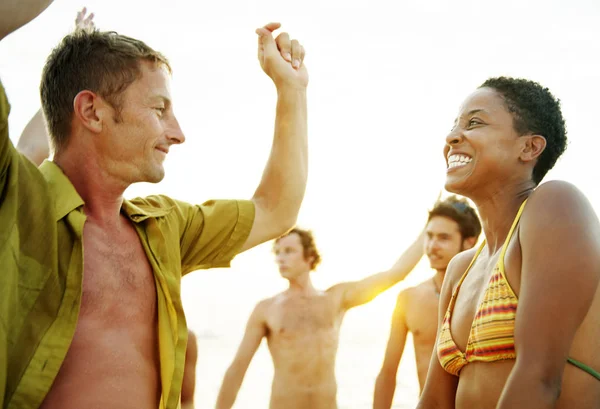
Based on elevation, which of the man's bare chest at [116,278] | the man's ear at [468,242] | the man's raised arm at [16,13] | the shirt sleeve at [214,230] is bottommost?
the man's bare chest at [116,278]

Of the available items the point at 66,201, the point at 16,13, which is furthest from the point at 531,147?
the point at 16,13

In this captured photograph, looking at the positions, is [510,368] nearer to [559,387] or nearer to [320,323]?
[559,387]

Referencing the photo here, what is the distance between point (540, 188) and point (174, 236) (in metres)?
1.28

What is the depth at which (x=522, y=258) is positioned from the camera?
271 cm

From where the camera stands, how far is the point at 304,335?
26.7 ft

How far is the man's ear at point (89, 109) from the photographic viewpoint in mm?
2771

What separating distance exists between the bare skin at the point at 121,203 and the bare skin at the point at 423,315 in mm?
3935

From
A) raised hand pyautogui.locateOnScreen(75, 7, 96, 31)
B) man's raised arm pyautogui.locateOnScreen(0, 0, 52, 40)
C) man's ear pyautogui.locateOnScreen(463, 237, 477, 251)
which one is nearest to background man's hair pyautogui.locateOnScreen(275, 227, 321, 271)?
man's ear pyautogui.locateOnScreen(463, 237, 477, 251)

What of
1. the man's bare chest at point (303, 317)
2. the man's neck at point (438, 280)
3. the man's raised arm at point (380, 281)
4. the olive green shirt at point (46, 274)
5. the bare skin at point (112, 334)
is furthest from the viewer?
the man's bare chest at point (303, 317)

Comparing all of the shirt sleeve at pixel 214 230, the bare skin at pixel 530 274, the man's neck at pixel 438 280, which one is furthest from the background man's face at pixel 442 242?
the shirt sleeve at pixel 214 230

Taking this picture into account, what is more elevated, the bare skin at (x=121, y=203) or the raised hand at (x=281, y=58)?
the raised hand at (x=281, y=58)

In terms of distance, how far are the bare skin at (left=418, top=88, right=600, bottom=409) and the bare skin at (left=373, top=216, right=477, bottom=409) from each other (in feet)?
12.0

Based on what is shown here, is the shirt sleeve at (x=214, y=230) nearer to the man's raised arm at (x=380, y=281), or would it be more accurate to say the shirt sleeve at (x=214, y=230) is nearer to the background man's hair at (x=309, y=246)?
the man's raised arm at (x=380, y=281)

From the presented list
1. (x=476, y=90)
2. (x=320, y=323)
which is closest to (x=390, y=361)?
(x=320, y=323)
